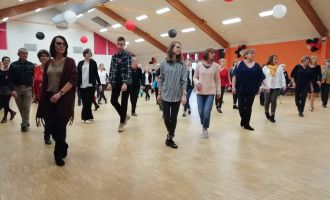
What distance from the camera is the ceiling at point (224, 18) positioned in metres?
12.6

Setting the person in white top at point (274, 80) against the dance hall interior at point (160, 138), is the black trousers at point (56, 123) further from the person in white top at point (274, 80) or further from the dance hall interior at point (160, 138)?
the person in white top at point (274, 80)

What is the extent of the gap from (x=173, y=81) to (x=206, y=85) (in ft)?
2.71

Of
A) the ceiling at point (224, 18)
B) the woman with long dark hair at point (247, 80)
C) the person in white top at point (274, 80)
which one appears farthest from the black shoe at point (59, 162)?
the ceiling at point (224, 18)

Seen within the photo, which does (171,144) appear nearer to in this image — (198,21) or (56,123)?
(56,123)

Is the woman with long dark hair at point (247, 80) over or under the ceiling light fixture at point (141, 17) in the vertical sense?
under

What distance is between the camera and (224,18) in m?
14.9

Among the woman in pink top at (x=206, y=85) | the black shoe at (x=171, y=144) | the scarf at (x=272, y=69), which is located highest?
the scarf at (x=272, y=69)

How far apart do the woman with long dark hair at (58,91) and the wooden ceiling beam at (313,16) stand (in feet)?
35.8

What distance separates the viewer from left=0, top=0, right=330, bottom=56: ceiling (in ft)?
41.5

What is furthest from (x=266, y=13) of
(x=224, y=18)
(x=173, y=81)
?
(x=173, y=81)

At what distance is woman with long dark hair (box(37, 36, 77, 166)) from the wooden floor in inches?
16.1

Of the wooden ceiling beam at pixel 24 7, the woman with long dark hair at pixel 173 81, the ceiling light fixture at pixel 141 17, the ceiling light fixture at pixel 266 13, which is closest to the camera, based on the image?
the woman with long dark hair at pixel 173 81

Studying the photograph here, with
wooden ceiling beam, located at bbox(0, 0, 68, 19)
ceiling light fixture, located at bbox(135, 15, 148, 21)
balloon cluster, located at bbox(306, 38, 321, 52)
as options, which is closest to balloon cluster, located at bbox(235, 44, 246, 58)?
balloon cluster, located at bbox(306, 38, 321, 52)

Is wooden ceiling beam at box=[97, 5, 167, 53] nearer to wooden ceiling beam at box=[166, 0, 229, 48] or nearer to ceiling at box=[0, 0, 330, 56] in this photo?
ceiling at box=[0, 0, 330, 56]
